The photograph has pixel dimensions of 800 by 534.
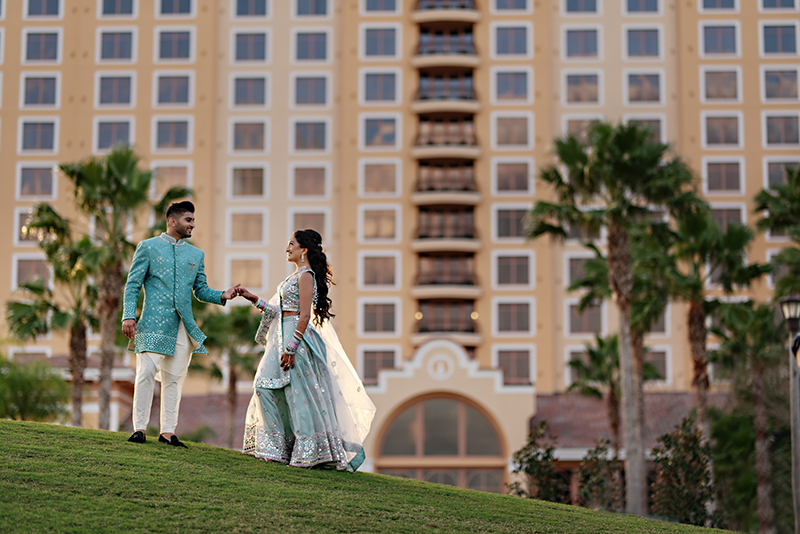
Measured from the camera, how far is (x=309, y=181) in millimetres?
61312

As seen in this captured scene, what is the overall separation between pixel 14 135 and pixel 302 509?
57934 mm

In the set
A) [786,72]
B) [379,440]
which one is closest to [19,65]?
[379,440]

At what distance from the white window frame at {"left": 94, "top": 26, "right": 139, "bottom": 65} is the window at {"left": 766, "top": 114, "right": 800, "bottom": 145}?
3772cm

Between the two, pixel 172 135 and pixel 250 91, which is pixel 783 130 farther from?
pixel 172 135

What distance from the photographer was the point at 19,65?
207 ft

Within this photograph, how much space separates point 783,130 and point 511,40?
55.0 feet

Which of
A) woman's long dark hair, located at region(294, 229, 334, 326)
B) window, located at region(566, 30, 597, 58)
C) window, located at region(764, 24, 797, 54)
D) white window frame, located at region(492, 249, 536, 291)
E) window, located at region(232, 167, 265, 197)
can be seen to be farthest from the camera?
window, located at region(566, 30, 597, 58)

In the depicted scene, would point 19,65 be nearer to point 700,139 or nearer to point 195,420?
point 195,420

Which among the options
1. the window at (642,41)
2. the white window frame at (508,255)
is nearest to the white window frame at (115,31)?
the white window frame at (508,255)

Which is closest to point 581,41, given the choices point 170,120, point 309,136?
point 309,136

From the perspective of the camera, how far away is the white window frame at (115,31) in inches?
2474

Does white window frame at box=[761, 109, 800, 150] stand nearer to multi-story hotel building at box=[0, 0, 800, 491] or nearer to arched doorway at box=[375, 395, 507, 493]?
multi-story hotel building at box=[0, 0, 800, 491]

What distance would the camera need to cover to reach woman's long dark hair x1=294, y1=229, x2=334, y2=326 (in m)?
12.4

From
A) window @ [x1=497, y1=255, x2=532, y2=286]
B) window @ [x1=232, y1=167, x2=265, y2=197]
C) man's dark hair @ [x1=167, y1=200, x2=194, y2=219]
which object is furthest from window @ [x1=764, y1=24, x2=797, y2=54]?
man's dark hair @ [x1=167, y1=200, x2=194, y2=219]
